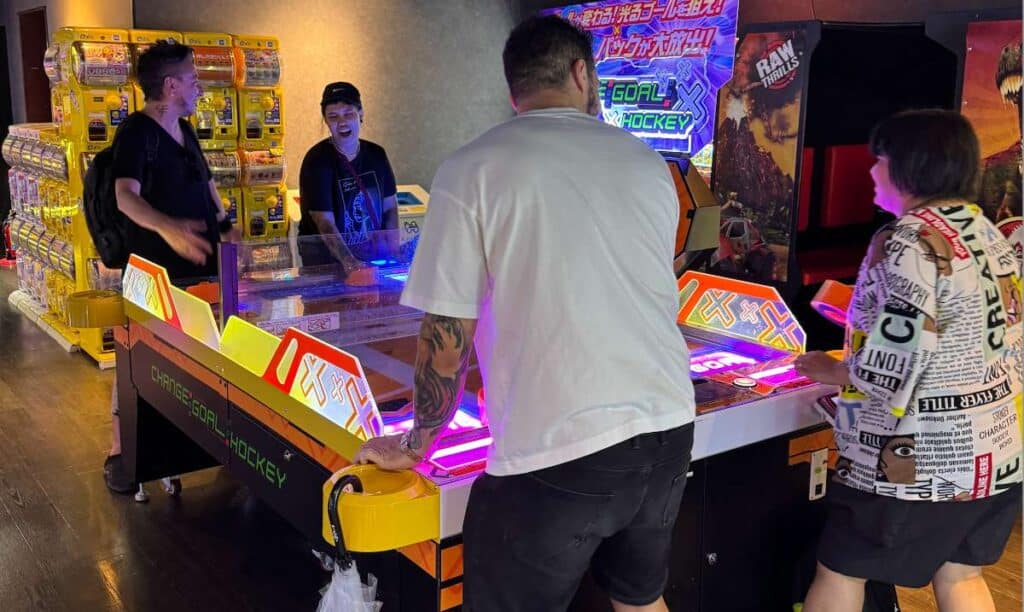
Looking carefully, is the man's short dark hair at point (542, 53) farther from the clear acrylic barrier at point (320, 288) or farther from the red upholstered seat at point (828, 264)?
the red upholstered seat at point (828, 264)

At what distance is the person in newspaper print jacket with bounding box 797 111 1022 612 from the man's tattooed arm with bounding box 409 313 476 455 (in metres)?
0.85

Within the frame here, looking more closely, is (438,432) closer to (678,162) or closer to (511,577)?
(511,577)

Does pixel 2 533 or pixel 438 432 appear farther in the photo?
pixel 2 533

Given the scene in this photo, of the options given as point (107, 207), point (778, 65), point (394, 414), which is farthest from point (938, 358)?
point (778, 65)

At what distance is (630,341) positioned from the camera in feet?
5.00

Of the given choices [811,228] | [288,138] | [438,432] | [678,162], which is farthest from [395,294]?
[288,138]

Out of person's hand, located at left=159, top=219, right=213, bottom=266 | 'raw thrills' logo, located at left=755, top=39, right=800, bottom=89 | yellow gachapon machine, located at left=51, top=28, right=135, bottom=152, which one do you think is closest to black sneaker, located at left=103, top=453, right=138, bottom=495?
person's hand, located at left=159, top=219, right=213, bottom=266

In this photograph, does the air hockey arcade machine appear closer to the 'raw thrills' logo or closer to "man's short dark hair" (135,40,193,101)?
"man's short dark hair" (135,40,193,101)

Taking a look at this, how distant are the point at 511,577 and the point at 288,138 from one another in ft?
18.0

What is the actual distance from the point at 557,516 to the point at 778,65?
370 cm

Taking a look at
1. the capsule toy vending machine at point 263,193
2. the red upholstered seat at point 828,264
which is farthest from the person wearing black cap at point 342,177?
the red upholstered seat at point 828,264

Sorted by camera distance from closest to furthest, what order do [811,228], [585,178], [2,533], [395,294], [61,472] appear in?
[585,178], [395,294], [2,533], [61,472], [811,228]

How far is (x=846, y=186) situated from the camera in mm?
5086

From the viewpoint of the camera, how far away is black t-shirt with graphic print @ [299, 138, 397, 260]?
12.6 ft
